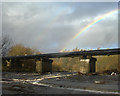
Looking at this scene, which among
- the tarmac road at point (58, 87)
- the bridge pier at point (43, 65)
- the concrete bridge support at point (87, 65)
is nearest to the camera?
the tarmac road at point (58, 87)

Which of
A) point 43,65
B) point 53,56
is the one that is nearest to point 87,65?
point 53,56

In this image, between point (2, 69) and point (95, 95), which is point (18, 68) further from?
point (95, 95)

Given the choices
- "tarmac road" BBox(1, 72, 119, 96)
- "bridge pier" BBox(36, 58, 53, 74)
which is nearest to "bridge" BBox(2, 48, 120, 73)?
"bridge pier" BBox(36, 58, 53, 74)

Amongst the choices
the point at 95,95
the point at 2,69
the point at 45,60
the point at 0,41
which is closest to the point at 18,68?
the point at 2,69

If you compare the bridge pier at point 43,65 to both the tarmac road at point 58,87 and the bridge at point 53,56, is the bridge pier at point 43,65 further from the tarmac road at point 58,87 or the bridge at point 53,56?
the tarmac road at point 58,87

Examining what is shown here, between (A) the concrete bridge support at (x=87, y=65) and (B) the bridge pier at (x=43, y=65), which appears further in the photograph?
(B) the bridge pier at (x=43, y=65)

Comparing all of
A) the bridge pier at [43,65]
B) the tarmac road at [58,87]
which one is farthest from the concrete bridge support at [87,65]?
the bridge pier at [43,65]

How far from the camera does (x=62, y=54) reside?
945 inches

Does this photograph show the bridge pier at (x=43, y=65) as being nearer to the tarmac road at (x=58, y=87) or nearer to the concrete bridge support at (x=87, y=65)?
the concrete bridge support at (x=87, y=65)

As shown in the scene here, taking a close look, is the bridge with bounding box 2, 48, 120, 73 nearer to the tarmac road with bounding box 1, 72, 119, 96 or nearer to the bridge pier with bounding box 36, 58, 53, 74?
the bridge pier with bounding box 36, 58, 53, 74

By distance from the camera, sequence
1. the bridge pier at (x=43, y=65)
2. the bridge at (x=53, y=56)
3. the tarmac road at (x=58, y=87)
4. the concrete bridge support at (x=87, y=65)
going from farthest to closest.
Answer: the bridge pier at (x=43, y=65), the concrete bridge support at (x=87, y=65), the bridge at (x=53, y=56), the tarmac road at (x=58, y=87)

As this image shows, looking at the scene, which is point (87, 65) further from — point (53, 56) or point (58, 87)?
point (58, 87)

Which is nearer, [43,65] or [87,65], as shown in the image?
[87,65]

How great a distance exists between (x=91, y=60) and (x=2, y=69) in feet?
76.6
